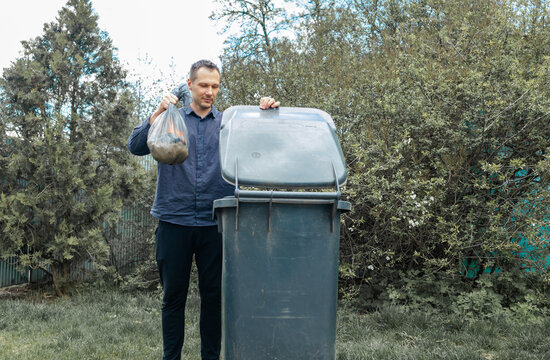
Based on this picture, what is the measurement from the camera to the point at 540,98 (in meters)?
4.32

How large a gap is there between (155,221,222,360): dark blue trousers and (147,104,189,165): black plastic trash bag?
445 mm

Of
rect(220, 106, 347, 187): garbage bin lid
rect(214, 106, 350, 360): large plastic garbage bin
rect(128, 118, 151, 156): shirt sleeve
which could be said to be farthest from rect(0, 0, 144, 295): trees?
rect(214, 106, 350, 360): large plastic garbage bin

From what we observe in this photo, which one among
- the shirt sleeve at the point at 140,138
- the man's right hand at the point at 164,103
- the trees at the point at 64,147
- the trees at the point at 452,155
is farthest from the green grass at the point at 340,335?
the man's right hand at the point at 164,103

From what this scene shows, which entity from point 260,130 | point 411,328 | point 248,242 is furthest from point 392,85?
point 248,242

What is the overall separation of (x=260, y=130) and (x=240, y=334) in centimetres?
103

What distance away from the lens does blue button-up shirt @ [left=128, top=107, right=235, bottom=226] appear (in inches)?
107

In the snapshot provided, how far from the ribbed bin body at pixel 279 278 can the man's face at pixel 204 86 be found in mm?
769

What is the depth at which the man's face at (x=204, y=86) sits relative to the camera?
276cm

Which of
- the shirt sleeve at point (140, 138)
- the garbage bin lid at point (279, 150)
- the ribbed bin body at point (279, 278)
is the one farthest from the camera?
the shirt sleeve at point (140, 138)

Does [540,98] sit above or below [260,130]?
above

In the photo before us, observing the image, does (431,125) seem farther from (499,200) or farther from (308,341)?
(308,341)

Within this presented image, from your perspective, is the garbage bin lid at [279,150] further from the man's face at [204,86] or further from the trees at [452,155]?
the trees at [452,155]

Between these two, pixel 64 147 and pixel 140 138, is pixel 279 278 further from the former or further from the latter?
pixel 64 147

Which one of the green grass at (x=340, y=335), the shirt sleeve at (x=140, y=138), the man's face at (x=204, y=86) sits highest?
the man's face at (x=204, y=86)
